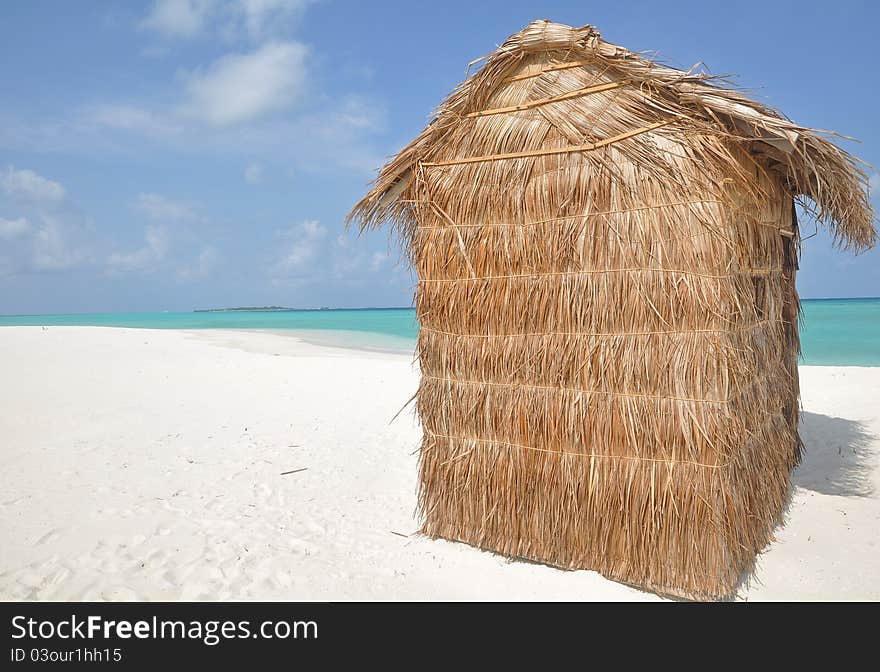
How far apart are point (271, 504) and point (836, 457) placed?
16.8 feet

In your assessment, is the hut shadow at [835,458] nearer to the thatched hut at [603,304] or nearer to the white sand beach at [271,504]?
the white sand beach at [271,504]

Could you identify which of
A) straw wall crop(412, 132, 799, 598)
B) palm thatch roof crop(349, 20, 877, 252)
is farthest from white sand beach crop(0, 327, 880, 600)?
palm thatch roof crop(349, 20, 877, 252)

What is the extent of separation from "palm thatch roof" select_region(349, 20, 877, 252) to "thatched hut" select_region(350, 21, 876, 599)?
12 mm

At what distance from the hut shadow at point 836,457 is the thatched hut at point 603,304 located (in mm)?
1306

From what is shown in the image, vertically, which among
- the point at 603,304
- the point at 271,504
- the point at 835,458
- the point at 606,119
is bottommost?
the point at 271,504

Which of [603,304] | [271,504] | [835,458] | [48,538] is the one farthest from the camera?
[835,458]

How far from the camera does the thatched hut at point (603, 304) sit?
2.92m

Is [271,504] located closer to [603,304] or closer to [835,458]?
[603,304]

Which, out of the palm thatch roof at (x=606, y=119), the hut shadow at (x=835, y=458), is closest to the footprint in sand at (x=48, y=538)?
the palm thatch roof at (x=606, y=119)

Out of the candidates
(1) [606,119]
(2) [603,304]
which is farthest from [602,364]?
(1) [606,119]

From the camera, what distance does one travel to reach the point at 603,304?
313 centimetres

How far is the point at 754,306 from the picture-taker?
3312 millimetres
